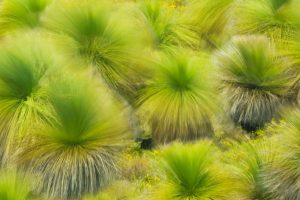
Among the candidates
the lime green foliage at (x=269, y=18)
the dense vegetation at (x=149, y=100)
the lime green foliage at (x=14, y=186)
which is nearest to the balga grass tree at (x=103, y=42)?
the dense vegetation at (x=149, y=100)

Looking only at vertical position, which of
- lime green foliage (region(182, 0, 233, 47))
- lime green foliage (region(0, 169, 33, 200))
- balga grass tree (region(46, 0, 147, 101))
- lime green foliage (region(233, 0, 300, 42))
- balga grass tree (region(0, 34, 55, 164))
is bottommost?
lime green foliage (region(0, 169, 33, 200))

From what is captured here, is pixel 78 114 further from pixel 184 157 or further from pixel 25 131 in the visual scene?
pixel 184 157

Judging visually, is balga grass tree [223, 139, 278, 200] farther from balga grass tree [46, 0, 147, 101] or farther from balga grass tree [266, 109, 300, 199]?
balga grass tree [46, 0, 147, 101]

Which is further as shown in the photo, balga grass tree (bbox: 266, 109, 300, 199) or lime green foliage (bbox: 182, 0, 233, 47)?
lime green foliage (bbox: 182, 0, 233, 47)

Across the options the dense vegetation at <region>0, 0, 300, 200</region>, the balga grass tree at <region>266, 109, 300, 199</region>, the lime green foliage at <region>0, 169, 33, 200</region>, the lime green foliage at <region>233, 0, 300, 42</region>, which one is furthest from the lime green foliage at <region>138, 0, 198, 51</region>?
the lime green foliage at <region>0, 169, 33, 200</region>

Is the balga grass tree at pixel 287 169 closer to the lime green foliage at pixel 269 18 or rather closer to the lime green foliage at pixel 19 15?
the lime green foliage at pixel 269 18

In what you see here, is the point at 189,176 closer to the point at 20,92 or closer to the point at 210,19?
the point at 20,92
